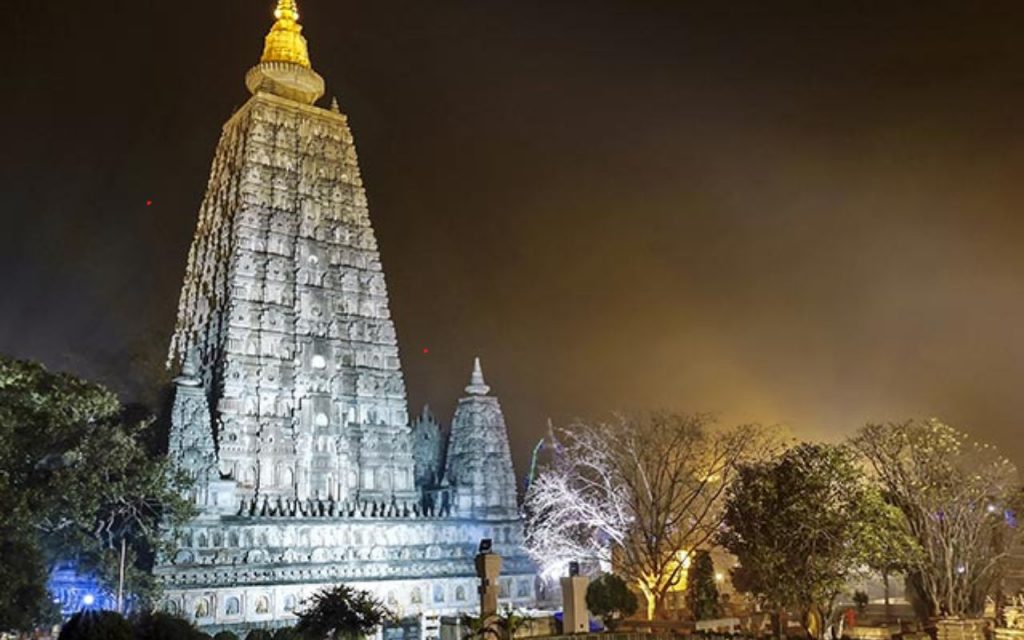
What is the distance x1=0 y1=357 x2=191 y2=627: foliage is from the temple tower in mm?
10932

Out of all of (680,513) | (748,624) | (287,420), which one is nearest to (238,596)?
(287,420)

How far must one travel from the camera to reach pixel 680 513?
4309 centimetres

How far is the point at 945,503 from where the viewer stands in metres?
31.1

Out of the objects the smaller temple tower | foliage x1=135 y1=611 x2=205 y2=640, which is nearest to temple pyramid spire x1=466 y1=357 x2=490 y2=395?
the smaller temple tower

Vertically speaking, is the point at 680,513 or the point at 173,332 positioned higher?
the point at 173,332

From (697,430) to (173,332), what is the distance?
124ft

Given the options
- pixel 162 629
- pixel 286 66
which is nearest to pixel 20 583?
pixel 162 629

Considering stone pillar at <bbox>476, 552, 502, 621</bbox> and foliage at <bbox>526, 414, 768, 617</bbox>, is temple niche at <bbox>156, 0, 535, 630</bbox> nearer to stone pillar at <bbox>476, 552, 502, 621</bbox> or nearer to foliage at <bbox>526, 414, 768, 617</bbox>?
foliage at <bbox>526, 414, 768, 617</bbox>

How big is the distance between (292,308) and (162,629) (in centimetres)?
3913

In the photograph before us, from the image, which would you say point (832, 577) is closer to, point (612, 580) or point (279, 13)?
point (612, 580)

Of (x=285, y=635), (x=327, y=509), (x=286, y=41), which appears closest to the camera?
(x=285, y=635)

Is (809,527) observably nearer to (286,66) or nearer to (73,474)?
(73,474)

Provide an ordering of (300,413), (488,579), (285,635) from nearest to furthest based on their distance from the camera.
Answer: (285,635)
(488,579)
(300,413)

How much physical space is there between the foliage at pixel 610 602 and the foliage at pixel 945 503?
1160 centimetres
